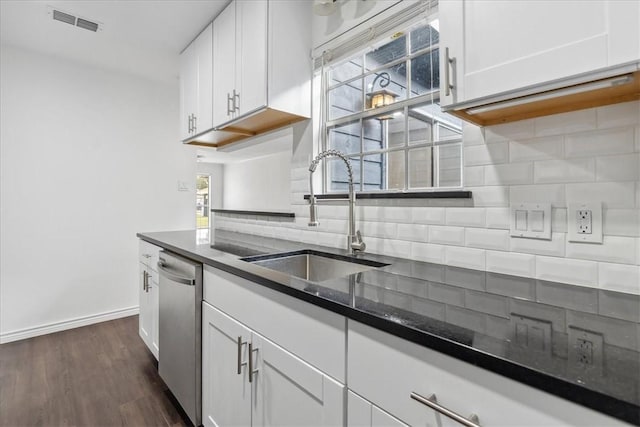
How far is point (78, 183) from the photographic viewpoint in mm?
2961

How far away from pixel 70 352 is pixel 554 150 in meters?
3.29

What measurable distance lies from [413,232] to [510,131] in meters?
0.52

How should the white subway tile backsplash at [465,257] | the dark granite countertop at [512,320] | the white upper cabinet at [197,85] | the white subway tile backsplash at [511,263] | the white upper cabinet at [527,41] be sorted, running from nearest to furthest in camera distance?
the dark granite countertop at [512,320], the white upper cabinet at [527,41], the white subway tile backsplash at [511,263], the white subway tile backsplash at [465,257], the white upper cabinet at [197,85]

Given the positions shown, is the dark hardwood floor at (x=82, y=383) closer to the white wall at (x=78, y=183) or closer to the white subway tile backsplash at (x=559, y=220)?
the white wall at (x=78, y=183)

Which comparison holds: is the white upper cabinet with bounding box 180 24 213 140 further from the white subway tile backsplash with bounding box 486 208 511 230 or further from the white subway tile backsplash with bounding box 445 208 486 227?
the white subway tile backsplash with bounding box 486 208 511 230

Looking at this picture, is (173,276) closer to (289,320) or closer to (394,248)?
(289,320)

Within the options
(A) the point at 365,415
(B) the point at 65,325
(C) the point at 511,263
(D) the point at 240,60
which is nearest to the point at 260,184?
(D) the point at 240,60

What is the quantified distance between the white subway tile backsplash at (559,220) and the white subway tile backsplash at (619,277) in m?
0.13

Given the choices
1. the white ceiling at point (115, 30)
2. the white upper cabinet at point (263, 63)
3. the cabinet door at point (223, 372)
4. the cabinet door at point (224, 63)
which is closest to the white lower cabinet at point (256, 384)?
the cabinet door at point (223, 372)

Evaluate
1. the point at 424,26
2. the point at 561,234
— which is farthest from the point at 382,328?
the point at 424,26

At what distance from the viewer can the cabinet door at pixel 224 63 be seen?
198cm

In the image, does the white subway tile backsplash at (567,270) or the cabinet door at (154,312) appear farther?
the cabinet door at (154,312)

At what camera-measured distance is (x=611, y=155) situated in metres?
0.89

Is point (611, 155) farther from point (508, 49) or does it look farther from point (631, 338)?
point (631, 338)
